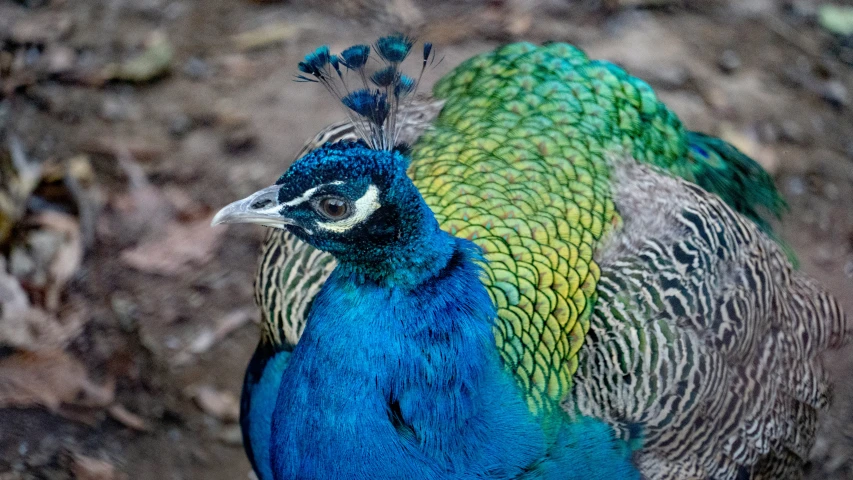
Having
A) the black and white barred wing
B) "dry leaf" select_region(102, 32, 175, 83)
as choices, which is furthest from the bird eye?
"dry leaf" select_region(102, 32, 175, 83)

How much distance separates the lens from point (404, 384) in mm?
1811

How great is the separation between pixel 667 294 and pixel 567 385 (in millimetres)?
353

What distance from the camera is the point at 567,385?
208cm

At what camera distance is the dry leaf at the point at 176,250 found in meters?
3.29

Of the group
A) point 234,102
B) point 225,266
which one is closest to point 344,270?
point 225,266

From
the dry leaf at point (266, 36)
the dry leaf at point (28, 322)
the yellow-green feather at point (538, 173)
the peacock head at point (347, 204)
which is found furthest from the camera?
the dry leaf at point (266, 36)

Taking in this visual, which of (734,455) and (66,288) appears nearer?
(734,455)

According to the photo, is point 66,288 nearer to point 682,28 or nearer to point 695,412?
point 695,412

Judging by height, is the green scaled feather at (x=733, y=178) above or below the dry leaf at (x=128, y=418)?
above

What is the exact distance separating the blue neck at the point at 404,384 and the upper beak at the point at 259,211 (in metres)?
0.18

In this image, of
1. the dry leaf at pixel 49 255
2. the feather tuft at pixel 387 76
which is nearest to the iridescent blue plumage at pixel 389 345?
the feather tuft at pixel 387 76

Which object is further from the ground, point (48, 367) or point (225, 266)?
point (225, 266)

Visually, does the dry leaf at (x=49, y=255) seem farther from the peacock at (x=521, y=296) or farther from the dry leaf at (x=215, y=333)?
the peacock at (x=521, y=296)

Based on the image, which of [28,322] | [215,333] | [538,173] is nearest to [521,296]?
[538,173]
